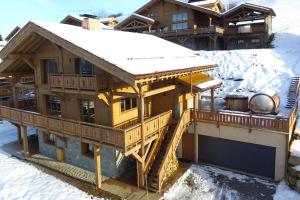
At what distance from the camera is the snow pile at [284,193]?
45.9 feet

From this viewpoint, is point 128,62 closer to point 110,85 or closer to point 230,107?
point 110,85

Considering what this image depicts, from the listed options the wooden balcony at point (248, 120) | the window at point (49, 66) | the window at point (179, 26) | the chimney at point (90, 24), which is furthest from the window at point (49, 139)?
the window at point (179, 26)

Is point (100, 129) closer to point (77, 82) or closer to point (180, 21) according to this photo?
point (77, 82)

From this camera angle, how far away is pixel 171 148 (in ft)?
52.9

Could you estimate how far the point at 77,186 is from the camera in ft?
52.1

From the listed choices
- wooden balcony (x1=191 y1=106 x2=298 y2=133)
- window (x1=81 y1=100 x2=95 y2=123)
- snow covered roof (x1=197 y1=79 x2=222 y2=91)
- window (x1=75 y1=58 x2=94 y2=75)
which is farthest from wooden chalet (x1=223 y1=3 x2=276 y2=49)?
window (x1=81 y1=100 x2=95 y2=123)

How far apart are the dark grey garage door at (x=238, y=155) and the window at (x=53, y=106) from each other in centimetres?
1037

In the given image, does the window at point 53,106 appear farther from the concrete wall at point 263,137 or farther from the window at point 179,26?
the window at point 179,26

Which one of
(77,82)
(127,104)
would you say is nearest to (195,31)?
(127,104)

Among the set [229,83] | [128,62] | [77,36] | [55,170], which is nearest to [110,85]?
[128,62]

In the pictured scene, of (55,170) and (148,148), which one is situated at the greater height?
(148,148)

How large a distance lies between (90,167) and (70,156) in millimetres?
1968

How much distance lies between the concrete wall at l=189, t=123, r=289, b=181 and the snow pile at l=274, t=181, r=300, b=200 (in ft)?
2.69

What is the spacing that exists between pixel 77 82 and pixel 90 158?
18.4 ft
